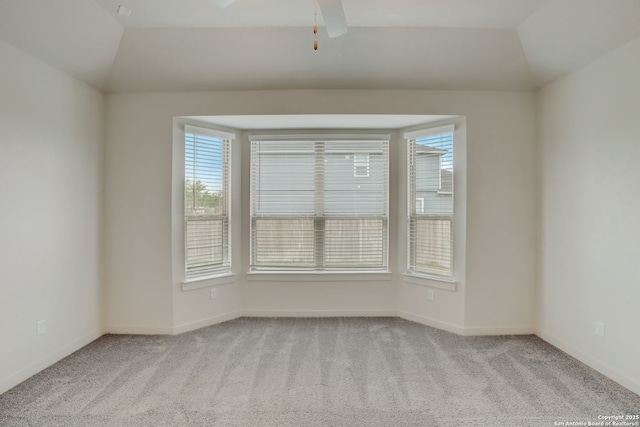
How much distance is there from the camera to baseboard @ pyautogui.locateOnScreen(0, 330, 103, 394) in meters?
2.54

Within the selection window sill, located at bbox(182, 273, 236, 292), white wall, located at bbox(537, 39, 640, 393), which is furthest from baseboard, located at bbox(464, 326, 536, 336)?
window sill, located at bbox(182, 273, 236, 292)

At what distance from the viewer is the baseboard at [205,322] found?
3.64 meters

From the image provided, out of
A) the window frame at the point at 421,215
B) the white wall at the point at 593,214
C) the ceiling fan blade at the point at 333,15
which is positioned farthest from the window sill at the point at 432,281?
the ceiling fan blade at the point at 333,15

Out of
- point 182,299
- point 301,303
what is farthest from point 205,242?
point 301,303

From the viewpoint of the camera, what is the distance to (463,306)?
3596 millimetres

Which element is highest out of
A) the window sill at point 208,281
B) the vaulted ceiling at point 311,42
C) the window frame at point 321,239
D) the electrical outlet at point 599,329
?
the vaulted ceiling at point 311,42

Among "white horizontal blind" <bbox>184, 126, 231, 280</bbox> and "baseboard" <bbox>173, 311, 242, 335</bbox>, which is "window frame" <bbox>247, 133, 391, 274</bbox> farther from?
"baseboard" <bbox>173, 311, 242, 335</bbox>

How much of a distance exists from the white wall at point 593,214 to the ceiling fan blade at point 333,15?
233 cm

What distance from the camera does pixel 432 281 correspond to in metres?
3.85

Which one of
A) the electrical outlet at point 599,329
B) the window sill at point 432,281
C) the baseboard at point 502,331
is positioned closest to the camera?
the electrical outlet at point 599,329

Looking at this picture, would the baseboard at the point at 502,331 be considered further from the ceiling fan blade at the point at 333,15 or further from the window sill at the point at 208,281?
the ceiling fan blade at the point at 333,15

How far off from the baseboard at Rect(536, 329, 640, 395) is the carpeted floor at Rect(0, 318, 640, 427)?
0.07 metres

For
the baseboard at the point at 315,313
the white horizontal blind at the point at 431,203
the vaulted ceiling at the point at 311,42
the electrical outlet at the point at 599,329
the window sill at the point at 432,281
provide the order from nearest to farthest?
the vaulted ceiling at the point at 311,42 → the electrical outlet at the point at 599,329 → the window sill at the point at 432,281 → the white horizontal blind at the point at 431,203 → the baseboard at the point at 315,313

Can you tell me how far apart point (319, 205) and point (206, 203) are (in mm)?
1374
